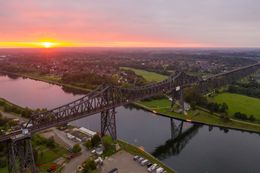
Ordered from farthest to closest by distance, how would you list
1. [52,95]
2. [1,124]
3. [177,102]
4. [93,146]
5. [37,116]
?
[52,95]
[177,102]
[1,124]
[93,146]
[37,116]

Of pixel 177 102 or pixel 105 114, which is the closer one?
pixel 105 114

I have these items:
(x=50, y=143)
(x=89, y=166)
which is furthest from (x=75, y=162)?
(x=50, y=143)

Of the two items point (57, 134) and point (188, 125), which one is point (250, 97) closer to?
point (188, 125)

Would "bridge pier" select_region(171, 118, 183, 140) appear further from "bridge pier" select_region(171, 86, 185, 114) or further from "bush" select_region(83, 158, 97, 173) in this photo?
"bush" select_region(83, 158, 97, 173)

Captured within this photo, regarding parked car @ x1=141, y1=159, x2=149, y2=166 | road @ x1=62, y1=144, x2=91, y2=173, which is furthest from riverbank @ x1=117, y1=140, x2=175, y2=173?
road @ x1=62, y1=144, x2=91, y2=173

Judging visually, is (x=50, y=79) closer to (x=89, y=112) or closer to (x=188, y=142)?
(x=89, y=112)

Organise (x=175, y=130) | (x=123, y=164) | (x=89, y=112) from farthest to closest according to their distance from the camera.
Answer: (x=175, y=130) → (x=89, y=112) → (x=123, y=164)

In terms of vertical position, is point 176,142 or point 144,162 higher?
point 144,162

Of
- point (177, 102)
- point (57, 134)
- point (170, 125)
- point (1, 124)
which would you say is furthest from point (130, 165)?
point (177, 102)
